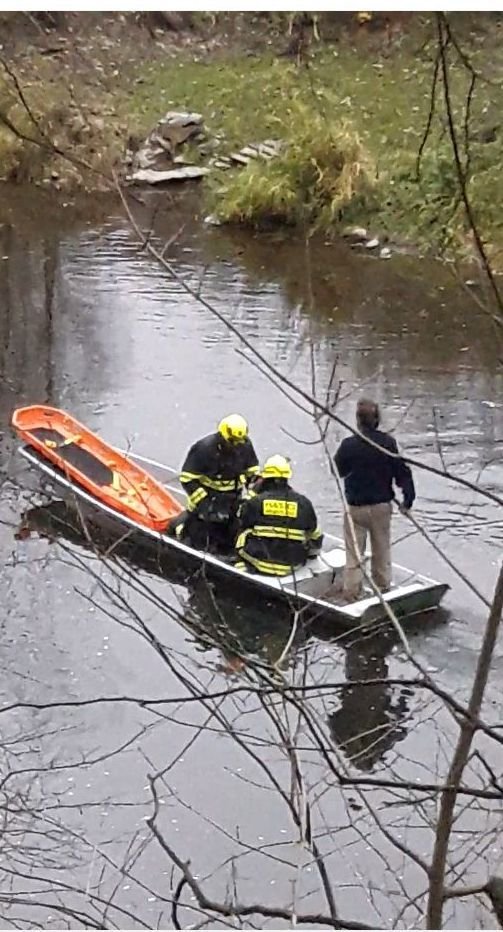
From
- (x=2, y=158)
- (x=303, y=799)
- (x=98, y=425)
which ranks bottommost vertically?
(x=303, y=799)

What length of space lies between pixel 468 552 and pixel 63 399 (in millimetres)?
4915

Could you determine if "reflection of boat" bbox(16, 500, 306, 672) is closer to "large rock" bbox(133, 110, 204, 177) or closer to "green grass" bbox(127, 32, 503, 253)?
"green grass" bbox(127, 32, 503, 253)

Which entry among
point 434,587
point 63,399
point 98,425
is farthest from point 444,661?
point 63,399

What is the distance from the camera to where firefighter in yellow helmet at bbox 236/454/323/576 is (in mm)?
8375

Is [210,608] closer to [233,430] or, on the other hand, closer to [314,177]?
[233,430]

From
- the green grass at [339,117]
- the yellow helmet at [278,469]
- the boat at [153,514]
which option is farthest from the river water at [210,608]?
the green grass at [339,117]

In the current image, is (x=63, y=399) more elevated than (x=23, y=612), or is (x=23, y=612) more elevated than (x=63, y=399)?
(x=63, y=399)

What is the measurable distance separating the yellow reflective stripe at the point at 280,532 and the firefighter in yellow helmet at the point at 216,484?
584 millimetres

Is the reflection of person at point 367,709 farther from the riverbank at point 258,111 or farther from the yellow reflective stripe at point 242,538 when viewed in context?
the riverbank at point 258,111

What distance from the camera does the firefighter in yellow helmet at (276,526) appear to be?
8.38 metres

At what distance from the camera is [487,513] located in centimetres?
1022

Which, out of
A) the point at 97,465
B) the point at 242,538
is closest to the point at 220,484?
the point at 242,538

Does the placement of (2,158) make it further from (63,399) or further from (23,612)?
(23,612)

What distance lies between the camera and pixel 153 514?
962 centimetres
